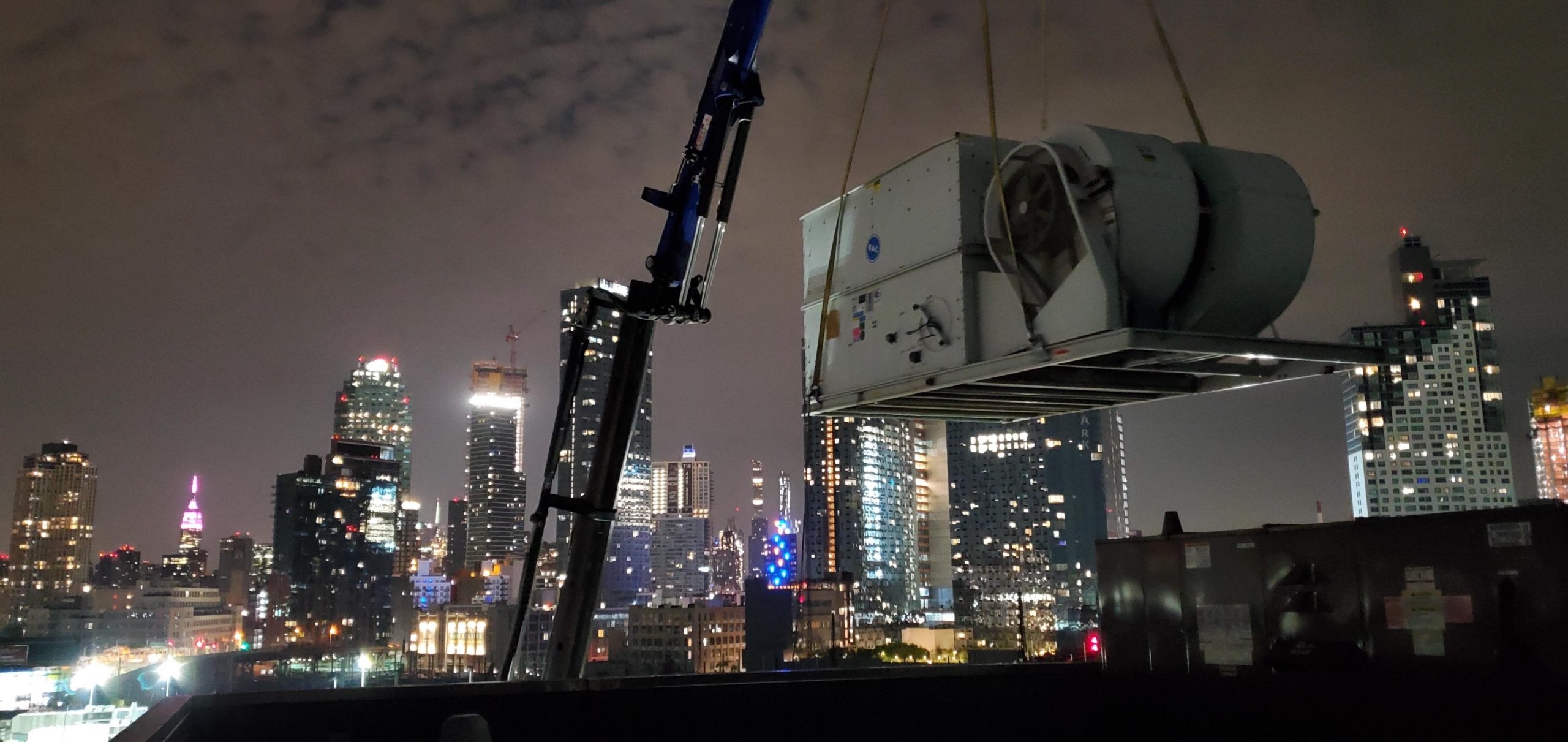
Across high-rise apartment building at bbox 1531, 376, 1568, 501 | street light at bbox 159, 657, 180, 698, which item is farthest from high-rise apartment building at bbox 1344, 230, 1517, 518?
street light at bbox 159, 657, 180, 698

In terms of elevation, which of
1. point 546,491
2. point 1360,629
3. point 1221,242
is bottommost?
point 1360,629

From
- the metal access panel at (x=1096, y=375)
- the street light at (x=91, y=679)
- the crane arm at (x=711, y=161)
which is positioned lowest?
the street light at (x=91, y=679)

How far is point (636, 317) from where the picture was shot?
37.4ft

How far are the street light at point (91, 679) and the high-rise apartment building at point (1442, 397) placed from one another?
153 meters

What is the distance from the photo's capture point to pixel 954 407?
27.1ft

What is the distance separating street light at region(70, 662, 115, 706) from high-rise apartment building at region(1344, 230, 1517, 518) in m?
153

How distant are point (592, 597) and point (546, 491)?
1286 mm

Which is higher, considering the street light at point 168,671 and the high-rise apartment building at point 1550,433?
the high-rise apartment building at point 1550,433

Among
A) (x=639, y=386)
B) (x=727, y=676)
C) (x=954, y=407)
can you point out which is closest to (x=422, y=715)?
(x=727, y=676)

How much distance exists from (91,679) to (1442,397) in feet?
551

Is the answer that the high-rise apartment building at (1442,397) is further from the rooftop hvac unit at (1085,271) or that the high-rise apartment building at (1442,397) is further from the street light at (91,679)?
the rooftop hvac unit at (1085,271)

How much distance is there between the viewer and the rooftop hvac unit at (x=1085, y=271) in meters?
6.15

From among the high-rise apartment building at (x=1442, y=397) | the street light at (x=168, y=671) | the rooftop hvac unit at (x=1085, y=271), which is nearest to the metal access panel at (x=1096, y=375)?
the rooftop hvac unit at (x=1085, y=271)

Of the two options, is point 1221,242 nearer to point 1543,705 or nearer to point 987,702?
point 1543,705
